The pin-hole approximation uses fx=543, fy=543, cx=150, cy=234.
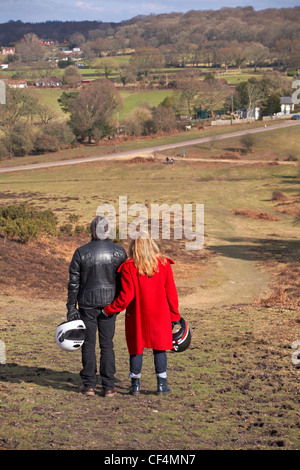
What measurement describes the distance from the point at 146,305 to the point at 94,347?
884 mm

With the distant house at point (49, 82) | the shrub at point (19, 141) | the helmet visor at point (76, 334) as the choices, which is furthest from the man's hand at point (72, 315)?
the distant house at point (49, 82)

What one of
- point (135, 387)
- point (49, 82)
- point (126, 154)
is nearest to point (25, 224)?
point (135, 387)

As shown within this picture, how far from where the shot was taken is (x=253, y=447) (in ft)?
17.4

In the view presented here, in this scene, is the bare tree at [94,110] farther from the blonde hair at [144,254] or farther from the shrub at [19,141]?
the blonde hair at [144,254]

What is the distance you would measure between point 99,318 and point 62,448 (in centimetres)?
191

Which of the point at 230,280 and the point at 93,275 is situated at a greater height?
the point at 93,275

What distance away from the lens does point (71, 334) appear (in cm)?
657

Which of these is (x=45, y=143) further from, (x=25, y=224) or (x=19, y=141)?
(x=25, y=224)

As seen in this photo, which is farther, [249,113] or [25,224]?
[249,113]

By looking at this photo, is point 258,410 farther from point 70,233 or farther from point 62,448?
point 70,233

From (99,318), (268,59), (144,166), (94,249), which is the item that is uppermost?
(268,59)

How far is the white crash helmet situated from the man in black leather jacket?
86mm

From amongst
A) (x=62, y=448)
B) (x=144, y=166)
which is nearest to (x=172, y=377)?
(x=62, y=448)

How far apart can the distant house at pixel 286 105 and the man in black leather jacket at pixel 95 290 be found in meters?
100
